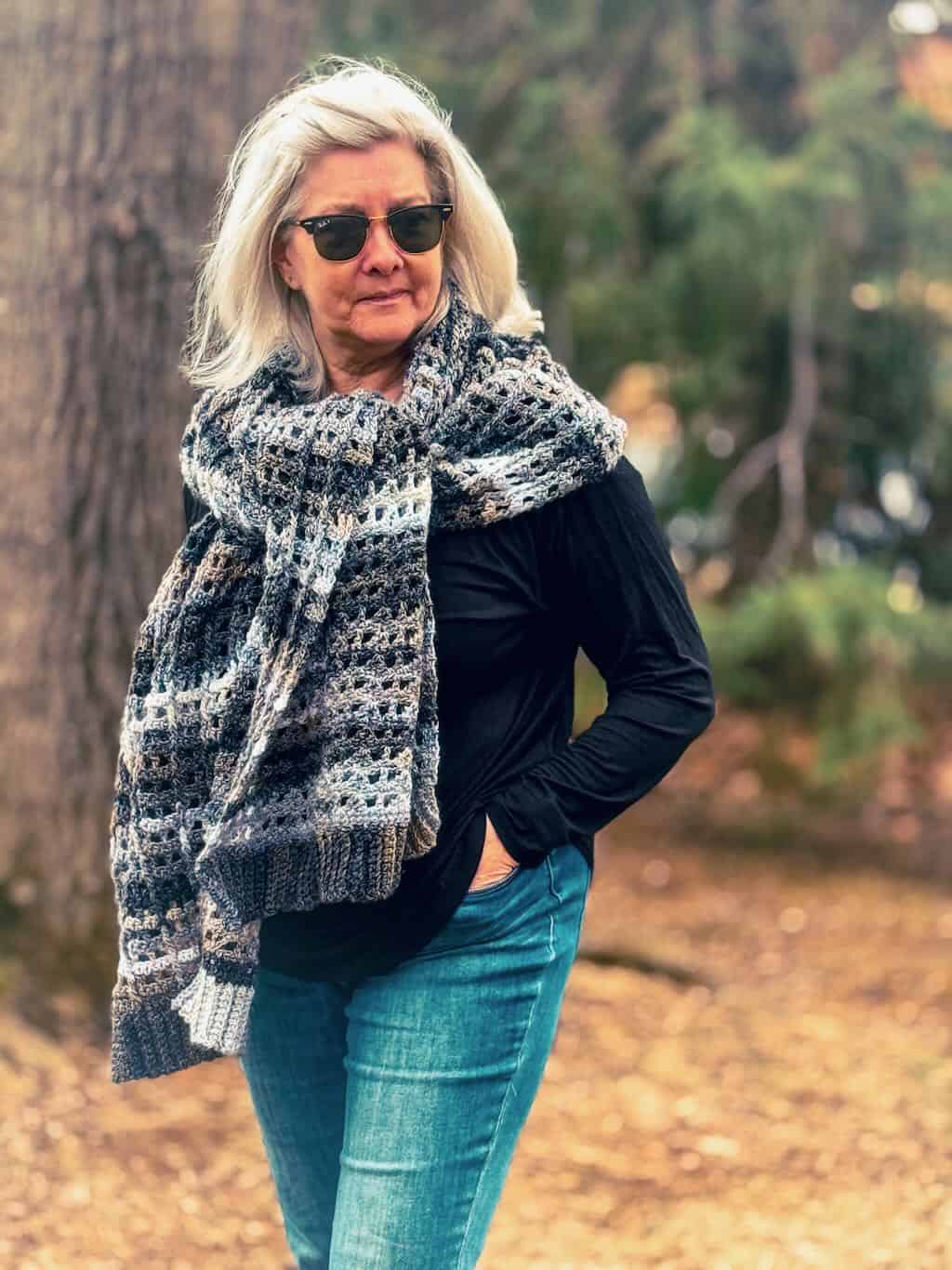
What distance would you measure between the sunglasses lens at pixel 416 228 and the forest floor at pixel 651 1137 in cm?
223

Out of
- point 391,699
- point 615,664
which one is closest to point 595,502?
point 615,664

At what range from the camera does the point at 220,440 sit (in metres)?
2.06

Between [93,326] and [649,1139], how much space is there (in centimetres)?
241

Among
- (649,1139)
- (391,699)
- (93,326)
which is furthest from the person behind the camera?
(649,1139)

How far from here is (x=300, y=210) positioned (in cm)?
203

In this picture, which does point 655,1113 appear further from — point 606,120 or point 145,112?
point 606,120

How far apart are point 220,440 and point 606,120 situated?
13.1ft

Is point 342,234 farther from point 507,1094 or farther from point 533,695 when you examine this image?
point 507,1094

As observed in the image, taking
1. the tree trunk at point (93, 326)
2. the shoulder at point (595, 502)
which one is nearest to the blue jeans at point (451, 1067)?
the shoulder at point (595, 502)

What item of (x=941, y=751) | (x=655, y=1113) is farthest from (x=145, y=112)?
(x=941, y=751)

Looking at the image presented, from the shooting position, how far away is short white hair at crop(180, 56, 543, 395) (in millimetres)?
1985

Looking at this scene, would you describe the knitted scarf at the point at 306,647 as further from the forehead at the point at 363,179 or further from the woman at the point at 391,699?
the forehead at the point at 363,179

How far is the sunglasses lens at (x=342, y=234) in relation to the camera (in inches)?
78.0

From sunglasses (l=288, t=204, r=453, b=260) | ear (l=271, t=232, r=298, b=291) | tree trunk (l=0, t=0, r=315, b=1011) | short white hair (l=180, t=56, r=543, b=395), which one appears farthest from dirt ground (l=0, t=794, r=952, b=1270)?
sunglasses (l=288, t=204, r=453, b=260)
